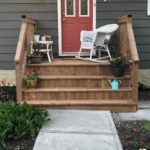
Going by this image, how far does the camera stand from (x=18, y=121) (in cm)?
451

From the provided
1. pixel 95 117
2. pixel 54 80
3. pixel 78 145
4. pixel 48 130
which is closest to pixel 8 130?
pixel 48 130

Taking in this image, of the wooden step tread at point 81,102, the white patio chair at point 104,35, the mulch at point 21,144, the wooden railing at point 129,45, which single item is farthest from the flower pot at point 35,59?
the mulch at point 21,144

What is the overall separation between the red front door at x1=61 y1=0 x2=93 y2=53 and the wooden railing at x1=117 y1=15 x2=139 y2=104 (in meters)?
0.80

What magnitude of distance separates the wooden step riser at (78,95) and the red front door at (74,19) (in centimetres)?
182

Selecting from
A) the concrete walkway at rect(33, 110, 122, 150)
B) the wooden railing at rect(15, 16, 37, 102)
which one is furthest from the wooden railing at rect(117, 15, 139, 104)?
the wooden railing at rect(15, 16, 37, 102)

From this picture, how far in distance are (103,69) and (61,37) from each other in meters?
1.54

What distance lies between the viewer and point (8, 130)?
14.2ft

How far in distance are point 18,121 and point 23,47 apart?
1892 millimetres

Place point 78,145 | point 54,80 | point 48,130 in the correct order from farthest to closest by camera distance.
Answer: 1. point 54,80
2. point 48,130
3. point 78,145

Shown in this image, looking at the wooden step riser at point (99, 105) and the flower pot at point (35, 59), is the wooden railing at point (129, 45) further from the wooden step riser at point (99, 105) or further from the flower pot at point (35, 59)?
the flower pot at point (35, 59)

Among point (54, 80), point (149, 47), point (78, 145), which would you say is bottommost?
point (78, 145)

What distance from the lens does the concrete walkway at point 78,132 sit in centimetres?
418

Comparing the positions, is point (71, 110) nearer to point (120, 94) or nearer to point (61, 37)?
point (120, 94)

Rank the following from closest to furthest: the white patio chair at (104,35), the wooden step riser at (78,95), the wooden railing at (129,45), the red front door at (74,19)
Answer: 1. the wooden railing at (129,45)
2. the wooden step riser at (78,95)
3. the white patio chair at (104,35)
4. the red front door at (74,19)
